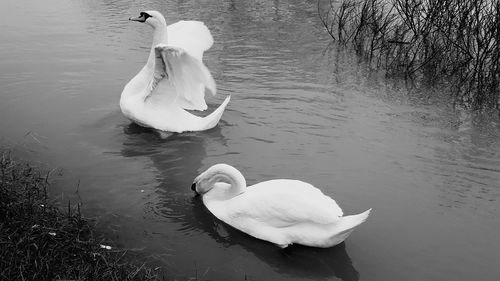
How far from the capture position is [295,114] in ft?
28.9

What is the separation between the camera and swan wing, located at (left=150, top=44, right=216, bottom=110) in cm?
679

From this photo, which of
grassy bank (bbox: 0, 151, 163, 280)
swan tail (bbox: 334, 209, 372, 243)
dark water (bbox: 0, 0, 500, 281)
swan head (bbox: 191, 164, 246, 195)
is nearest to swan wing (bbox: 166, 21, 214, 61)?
dark water (bbox: 0, 0, 500, 281)

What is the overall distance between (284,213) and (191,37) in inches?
156

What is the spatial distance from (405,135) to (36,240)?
5.33 meters

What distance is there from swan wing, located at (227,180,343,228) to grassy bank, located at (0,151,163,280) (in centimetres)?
106

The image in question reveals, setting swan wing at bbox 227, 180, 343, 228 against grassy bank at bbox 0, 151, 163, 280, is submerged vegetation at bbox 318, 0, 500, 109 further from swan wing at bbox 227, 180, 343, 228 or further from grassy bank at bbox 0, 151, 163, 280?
grassy bank at bbox 0, 151, 163, 280

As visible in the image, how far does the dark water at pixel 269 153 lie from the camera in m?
5.43

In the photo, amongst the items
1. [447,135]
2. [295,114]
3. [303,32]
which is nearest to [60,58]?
[295,114]

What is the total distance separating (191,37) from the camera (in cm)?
841

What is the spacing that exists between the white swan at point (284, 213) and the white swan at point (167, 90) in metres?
1.97

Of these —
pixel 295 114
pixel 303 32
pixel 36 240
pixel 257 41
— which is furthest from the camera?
pixel 303 32

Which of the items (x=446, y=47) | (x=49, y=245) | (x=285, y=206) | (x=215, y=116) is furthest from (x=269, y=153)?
(x=446, y=47)

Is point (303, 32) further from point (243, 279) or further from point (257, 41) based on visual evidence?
point (243, 279)

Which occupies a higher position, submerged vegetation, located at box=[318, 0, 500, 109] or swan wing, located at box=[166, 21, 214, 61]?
swan wing, located at box=[166, 21, 214, 61]
